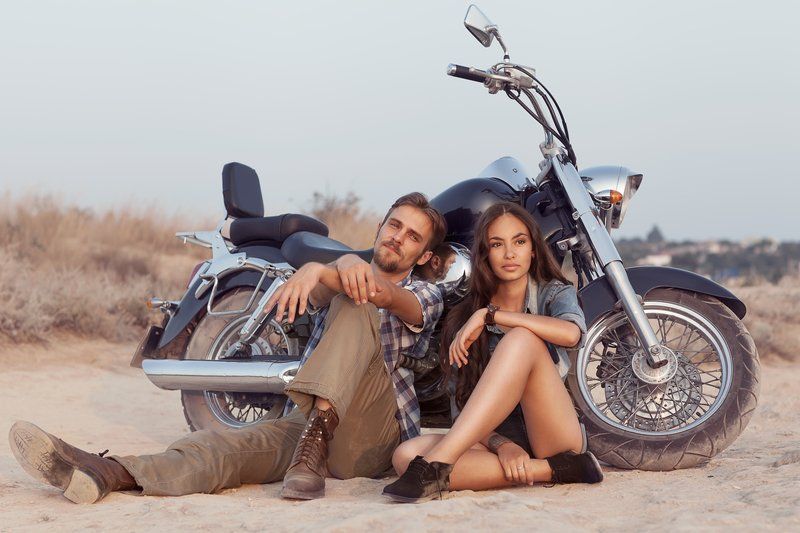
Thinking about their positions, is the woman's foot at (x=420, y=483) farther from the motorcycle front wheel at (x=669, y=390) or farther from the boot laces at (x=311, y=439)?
the motorcycle front wheel at (x=669, y=390)

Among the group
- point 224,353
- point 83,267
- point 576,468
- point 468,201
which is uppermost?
point 468,201

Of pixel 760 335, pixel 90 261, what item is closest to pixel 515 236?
pixel 760 335

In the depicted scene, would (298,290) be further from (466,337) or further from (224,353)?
(224,353)

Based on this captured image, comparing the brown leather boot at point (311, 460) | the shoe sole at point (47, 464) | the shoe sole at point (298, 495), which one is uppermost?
the brown leather boot at point (311, 460)

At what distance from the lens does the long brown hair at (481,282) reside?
3336mm

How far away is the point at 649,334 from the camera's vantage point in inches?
133

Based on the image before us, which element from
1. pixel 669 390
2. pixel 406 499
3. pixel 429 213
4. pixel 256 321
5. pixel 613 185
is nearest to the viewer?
pixel 406 499

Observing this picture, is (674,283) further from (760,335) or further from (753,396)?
(760,335)

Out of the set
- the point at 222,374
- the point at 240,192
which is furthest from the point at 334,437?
the point at 240,192

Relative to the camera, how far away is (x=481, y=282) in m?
3.38

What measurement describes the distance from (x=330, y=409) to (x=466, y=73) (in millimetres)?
1459

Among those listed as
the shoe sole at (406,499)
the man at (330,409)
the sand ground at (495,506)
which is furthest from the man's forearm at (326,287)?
the shoe sole at (406,499)

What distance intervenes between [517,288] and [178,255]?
32.3 ft

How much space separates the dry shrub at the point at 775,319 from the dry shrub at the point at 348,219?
4212 mm
